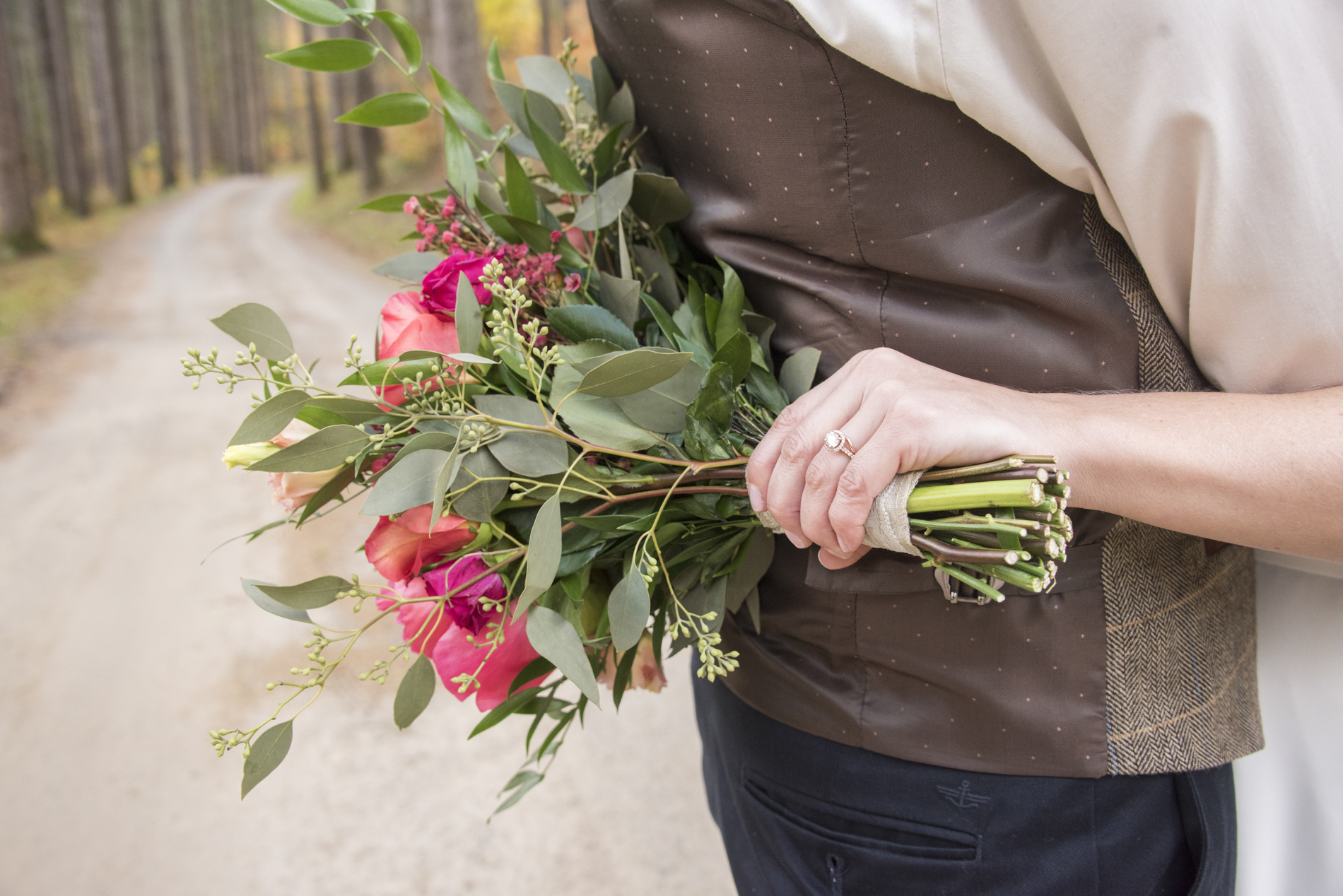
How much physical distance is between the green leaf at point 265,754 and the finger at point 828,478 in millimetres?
538

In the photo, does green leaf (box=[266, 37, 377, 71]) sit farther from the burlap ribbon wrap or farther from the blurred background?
the blurred background

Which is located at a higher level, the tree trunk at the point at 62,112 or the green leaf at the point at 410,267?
the green leaf at the point at 410,267

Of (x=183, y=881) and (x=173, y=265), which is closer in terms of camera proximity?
(x=183, y=881)

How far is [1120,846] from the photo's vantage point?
0.87 m

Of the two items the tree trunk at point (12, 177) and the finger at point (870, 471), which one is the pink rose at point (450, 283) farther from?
the tree trunk at point (12, 177)

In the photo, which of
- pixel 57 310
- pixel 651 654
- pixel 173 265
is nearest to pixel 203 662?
pixel 651 654

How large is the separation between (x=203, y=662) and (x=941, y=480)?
352 cm

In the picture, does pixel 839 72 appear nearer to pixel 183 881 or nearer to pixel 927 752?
pixel 927 752

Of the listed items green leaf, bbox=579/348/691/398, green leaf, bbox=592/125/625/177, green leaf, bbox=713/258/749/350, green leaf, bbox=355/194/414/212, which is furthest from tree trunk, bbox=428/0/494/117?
green leaf, bbox=579/348/691/398

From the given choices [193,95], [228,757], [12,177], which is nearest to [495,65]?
[228,757]

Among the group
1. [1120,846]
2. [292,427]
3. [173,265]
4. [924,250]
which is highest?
[924,250]

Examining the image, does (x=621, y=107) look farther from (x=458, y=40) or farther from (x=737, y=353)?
(x=458, y=40)

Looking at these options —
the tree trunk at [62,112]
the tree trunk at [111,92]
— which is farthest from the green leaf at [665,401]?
the tree trunk at [111,92]

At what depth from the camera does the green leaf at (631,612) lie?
0.84 m
